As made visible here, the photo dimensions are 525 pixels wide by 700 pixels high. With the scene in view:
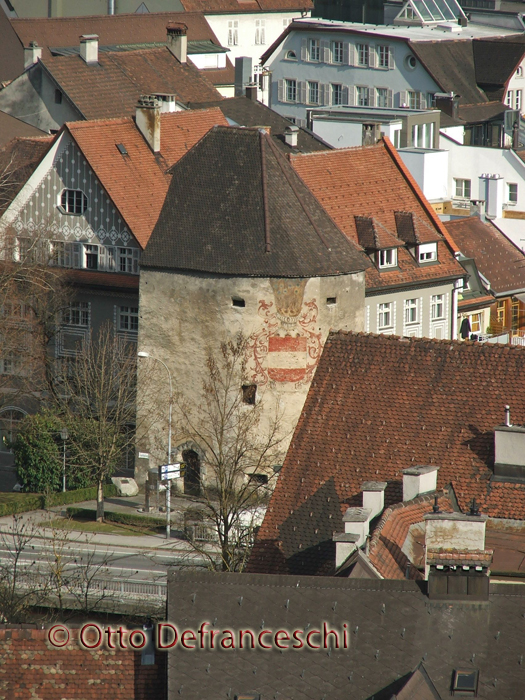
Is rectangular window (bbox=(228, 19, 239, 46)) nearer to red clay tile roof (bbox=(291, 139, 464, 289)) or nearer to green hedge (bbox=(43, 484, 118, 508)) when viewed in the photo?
red clay tile roof (bbox=(291, 139, 464, 289))

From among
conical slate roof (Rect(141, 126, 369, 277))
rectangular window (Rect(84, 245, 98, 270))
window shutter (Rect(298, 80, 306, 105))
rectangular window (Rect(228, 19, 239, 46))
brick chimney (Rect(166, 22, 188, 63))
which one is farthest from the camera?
rectangular window (Rect(228, 19, 239, 46))

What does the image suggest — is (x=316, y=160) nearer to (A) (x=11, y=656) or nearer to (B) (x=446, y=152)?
(B) (x=446, y=152)

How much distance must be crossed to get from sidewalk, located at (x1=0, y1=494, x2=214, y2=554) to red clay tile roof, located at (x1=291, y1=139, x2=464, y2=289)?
1273 cm

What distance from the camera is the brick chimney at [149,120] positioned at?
66188mm

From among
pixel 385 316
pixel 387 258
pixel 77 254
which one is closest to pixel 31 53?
pixel 77 254

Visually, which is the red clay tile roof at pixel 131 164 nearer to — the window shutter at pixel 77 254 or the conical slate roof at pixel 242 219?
the window shutter at pixel 77 254

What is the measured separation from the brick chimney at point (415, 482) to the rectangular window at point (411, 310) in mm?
34925

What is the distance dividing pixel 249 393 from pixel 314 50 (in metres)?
65.5

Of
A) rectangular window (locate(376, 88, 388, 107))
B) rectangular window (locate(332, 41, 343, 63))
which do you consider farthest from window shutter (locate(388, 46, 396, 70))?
rectangular window (locate(332, 41, 343, 63))

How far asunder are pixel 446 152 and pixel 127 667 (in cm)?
6152

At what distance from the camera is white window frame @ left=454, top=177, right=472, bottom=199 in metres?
91.4

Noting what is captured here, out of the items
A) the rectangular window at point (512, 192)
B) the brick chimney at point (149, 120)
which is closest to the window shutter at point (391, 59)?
the rectangular window at point (512, 192)

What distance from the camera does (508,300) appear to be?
7656 centimetres

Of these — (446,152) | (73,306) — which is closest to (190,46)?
(446,152)
